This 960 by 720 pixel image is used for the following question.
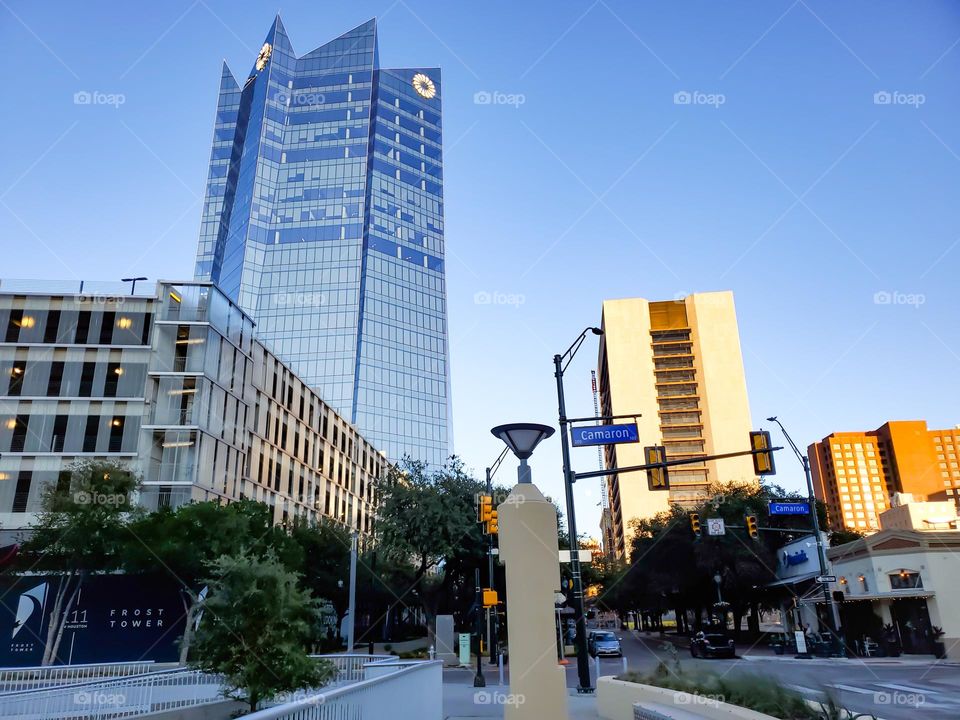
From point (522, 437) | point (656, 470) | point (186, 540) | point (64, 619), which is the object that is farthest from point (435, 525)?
point (522, 437)

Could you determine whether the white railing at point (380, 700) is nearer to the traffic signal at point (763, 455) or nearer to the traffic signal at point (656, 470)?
the traffic signal at point (656, 470)

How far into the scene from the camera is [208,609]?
1240cm

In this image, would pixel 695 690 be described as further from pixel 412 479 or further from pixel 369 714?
pixel 412 479

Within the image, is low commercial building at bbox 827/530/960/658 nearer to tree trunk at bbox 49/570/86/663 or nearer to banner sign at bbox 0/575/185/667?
banner sign at bbox 0/575/185/667

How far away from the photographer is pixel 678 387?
454 ft

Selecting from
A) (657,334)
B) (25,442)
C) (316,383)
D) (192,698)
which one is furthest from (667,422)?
(192,698)

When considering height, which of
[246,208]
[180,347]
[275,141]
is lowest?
[180,347]

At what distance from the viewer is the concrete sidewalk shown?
1633 cm

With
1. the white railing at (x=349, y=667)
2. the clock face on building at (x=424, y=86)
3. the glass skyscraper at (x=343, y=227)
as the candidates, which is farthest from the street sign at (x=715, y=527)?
the clock face on building at (x=424, y=86)

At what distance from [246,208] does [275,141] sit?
20.7 metres

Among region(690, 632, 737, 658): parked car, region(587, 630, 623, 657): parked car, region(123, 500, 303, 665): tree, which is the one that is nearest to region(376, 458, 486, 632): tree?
region(587, 630, 623, 657): parked car

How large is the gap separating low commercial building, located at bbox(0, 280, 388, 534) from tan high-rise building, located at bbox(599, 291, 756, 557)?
87748 millimetres

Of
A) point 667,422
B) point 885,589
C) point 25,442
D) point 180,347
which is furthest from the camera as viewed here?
point 667,422

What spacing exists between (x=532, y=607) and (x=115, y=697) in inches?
490
